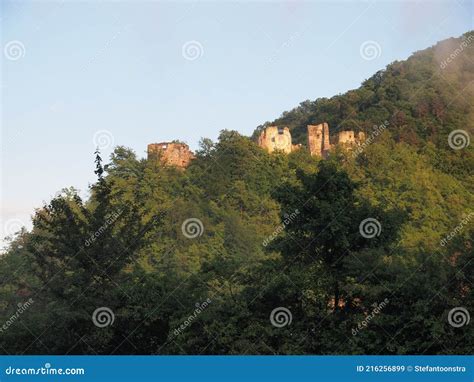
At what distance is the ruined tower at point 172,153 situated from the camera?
87.2 m

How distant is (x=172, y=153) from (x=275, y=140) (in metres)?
11.2

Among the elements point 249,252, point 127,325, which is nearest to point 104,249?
point 127,325

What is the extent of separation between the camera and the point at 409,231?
64.2 m

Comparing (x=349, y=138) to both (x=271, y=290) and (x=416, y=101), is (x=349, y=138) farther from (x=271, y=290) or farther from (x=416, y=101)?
(x=271, y=290)

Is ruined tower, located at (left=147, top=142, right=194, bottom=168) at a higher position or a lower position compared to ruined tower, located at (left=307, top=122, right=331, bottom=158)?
higher

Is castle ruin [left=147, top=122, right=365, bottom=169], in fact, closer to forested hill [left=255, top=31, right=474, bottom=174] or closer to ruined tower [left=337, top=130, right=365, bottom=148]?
ruined tower [left=337, top=130, right=365, bottom=148]

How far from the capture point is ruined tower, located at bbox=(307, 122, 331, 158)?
3735 inches

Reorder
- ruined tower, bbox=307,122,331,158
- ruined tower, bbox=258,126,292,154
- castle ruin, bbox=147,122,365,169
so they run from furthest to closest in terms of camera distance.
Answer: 1. ruined tower, bbox=307,122,331,158
2. ruined tower, bbox=258,126,292,154
3. castle ruin, bbox=147,122,365,169

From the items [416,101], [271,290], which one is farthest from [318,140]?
[271,290]

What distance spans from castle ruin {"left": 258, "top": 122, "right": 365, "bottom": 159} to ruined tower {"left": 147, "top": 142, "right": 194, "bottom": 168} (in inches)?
321

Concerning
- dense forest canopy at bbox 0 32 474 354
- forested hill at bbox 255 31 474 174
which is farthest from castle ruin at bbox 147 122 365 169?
dense forest canopy at bbox 0 32 474 354

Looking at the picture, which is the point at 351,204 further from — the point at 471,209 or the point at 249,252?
the point at 471,209

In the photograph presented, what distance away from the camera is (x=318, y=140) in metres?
95.8

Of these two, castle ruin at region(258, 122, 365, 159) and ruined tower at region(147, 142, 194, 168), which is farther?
castle ruin at region(258, 122, 365, 159)
